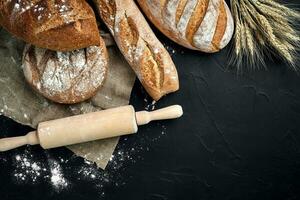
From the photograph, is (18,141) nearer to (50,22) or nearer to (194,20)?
(50,22)

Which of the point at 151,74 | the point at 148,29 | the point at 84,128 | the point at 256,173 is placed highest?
the point at 148,29

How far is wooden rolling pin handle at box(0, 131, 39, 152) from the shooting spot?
222 cm

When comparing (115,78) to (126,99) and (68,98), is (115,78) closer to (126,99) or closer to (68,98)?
(126,99)

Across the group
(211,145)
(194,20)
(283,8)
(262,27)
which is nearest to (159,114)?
(211,145)

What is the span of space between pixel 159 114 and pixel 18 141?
0.60 meters

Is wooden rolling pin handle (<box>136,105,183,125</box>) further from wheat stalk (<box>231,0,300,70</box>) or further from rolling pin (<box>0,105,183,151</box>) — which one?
wheat stalk (<box>231,0,300,70</box>)

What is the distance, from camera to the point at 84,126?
2.18 meters

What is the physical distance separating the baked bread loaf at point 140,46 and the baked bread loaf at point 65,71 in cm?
11

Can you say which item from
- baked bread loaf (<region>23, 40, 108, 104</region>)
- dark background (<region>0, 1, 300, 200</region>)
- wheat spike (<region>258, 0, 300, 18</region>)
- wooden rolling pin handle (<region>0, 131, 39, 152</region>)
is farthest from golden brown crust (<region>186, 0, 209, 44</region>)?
wooden rolling pin handle (<region>0, 131, 39, 152</region>)

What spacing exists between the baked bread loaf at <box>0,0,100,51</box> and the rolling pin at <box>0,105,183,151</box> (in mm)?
315

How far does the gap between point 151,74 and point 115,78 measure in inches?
7.2

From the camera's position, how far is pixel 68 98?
2.21 metres

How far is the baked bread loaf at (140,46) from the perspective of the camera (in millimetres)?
2230

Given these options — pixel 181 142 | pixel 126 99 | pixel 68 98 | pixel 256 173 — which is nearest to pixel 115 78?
pixel 126 99
